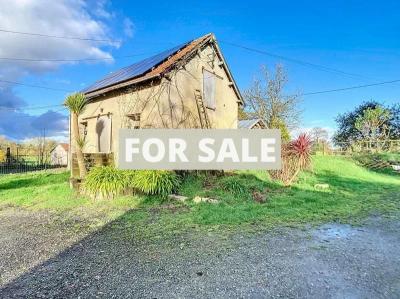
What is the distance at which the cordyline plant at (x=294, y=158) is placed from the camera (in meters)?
8.76

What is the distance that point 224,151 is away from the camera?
9680 millimetres

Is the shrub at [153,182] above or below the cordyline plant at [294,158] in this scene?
below

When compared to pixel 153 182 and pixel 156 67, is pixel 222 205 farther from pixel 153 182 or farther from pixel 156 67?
pixel 156 67

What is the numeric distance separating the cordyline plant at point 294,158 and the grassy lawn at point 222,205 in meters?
0.45

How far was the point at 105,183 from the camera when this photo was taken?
24.9 ft

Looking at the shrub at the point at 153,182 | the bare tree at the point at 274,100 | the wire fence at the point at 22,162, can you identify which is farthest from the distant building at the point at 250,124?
the wire fence at the point at 22,162

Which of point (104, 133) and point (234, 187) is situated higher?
point (104, 133)

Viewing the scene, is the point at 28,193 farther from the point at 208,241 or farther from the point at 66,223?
the point at 208,241

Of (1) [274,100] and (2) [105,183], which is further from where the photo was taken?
(1) [274,100]

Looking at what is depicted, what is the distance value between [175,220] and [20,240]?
2.73 meters

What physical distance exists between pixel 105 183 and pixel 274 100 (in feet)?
77.7

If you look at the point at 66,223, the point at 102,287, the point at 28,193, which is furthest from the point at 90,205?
the point at 102,287

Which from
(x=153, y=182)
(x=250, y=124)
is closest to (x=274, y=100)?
(x=250, y=124)

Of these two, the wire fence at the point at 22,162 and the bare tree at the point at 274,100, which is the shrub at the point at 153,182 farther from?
the bare tree at the point at 274,100
